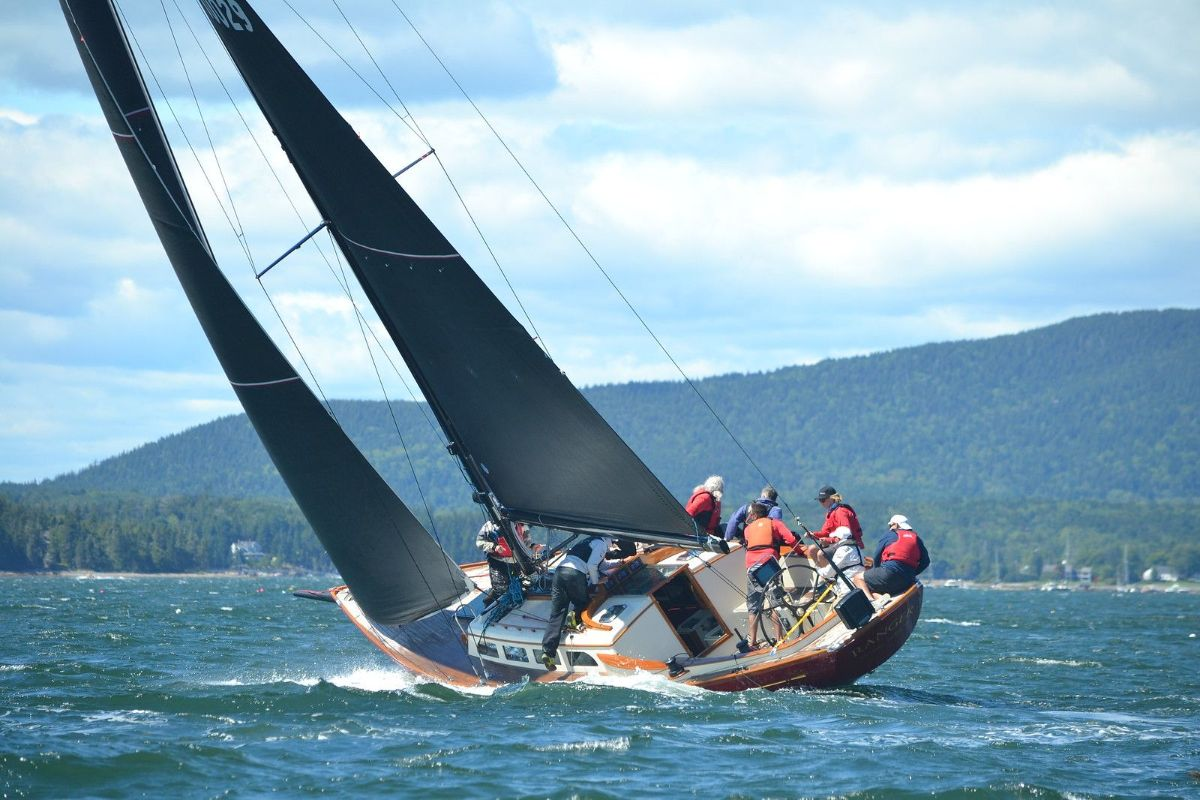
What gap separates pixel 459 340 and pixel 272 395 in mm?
2782

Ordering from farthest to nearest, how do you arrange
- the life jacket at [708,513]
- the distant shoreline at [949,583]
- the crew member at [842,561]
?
1. the distant shoreline at [949,583]
2. the life jacket at [708,513]
3. the crew member at [842,561]

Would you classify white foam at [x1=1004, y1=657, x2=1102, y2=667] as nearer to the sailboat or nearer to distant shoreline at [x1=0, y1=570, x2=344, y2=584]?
the sailboat

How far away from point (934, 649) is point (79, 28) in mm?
21451

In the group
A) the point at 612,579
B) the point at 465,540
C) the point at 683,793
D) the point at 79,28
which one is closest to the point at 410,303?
the point at 612,579

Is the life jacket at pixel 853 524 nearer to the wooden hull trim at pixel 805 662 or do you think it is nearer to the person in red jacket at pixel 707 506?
the wooden hull trim at pixel 805 662

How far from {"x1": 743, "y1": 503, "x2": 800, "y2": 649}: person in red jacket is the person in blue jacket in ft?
0.82

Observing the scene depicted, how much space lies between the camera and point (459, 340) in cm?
2012

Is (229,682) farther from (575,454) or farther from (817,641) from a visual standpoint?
(817,641)

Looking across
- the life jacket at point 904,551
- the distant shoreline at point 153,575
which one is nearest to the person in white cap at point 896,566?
the life jacket at point 904,551

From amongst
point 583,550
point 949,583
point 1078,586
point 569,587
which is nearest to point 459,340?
point 583,550

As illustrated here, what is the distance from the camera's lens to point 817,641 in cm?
1992

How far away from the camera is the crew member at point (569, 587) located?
66.6 ft

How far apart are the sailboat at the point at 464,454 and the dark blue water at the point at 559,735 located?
2.15ft

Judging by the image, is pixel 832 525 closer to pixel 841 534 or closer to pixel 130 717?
pixel 841 534
